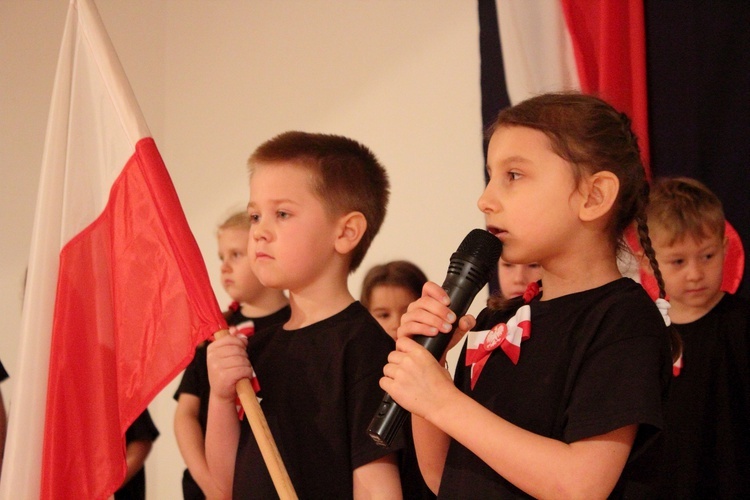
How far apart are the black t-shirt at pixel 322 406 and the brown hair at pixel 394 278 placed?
70cm

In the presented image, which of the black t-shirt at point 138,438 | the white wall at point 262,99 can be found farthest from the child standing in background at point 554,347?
the white wall at point 262,99

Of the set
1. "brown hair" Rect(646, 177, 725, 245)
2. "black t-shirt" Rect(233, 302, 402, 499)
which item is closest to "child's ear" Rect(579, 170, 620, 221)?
"black t-shirt" Rect(233, 302, 402, 499)

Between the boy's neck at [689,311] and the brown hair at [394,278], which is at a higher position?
the brown hair at [394,278]

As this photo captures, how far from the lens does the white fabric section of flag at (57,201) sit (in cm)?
122

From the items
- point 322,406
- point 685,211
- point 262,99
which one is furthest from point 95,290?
point 262,99

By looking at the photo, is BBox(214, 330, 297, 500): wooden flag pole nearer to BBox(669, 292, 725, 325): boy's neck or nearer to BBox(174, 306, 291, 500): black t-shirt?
BBox(174, 306, 291, 500): black t-shirt

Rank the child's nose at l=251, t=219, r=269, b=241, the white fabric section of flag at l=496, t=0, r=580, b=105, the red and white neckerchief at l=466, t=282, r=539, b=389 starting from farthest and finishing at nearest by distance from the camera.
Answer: the white fabric section of flag at l=496, t=0, r=580, b=105 → the child's nose at l=251, t=219, r=269, b=241 → the red and white neckerchief at l=466, t=282, r=539, b=389

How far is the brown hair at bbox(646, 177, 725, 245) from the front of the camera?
1.67 meters

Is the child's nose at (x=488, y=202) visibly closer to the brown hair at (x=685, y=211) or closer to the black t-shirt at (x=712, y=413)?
the brown hair at (x=685, y=211)

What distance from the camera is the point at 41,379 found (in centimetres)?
124

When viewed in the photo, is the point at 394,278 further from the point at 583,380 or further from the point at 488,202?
the point at 583,380

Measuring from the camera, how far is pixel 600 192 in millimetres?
1056

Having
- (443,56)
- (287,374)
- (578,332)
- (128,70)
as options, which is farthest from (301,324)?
(128,70)

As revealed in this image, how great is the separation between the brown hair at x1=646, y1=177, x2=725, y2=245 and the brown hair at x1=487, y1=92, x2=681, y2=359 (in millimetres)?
602
